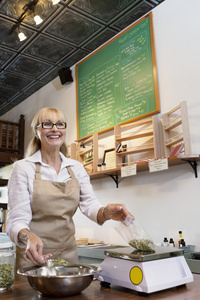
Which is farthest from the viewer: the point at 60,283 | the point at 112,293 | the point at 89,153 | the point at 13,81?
the point at 13,81

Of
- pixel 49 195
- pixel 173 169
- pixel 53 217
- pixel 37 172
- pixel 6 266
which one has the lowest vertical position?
pixel 6 266

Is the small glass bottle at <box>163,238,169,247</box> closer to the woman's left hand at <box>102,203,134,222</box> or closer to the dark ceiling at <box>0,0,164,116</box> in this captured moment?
the woman's left hand at <box>102,203,134,222</box>

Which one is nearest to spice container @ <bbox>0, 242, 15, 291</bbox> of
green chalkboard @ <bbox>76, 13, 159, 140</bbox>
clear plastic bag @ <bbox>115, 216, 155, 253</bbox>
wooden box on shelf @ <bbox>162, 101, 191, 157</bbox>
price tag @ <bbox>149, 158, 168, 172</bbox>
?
clear plastic bag @ <bbox>115, 216, 155, 253</bbox>

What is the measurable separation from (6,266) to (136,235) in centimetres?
55

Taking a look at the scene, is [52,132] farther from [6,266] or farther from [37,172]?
[6,266]

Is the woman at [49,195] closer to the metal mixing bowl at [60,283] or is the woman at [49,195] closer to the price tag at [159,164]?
the metal mixing bowl at [60,283]

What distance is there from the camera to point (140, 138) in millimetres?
3236

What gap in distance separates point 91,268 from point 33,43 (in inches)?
137

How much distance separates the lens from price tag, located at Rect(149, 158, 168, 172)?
2560mm

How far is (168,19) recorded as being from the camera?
3.14m

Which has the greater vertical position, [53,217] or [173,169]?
[173,169]

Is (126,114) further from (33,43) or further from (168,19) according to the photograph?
(33,43)

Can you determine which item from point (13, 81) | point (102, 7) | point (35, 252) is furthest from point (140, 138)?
point (13, 81)

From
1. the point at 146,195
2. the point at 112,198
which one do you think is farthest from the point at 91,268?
the point at 112,198
